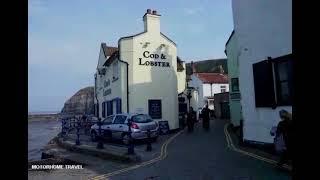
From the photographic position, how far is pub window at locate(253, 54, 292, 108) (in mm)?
10555

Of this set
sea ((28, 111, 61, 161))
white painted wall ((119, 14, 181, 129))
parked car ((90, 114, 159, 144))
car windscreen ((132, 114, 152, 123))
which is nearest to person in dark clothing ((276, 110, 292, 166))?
sea ((28, 111, 61, 161))

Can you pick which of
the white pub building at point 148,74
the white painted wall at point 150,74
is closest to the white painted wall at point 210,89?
the white pub building at point 148,74

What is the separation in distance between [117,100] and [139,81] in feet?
7.40

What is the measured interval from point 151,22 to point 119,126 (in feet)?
29.0

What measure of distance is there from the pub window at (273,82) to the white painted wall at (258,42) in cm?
21

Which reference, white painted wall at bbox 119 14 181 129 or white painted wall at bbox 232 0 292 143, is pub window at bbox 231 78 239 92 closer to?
white painted wall at bbox 119 14 181 129

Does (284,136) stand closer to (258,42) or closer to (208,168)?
(208,168)

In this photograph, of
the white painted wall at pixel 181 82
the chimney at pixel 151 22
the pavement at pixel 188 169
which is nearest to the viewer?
the pavement at pixel 188 169

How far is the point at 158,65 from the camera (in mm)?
23062

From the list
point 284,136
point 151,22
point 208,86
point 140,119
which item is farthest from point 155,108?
point 208,86

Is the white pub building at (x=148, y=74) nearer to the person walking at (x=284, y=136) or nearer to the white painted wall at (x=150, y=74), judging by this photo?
the white painted wall at (x=150, y=74)

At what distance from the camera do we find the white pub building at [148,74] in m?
22.4

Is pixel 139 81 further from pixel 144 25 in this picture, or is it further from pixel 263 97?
pixel 263 97
